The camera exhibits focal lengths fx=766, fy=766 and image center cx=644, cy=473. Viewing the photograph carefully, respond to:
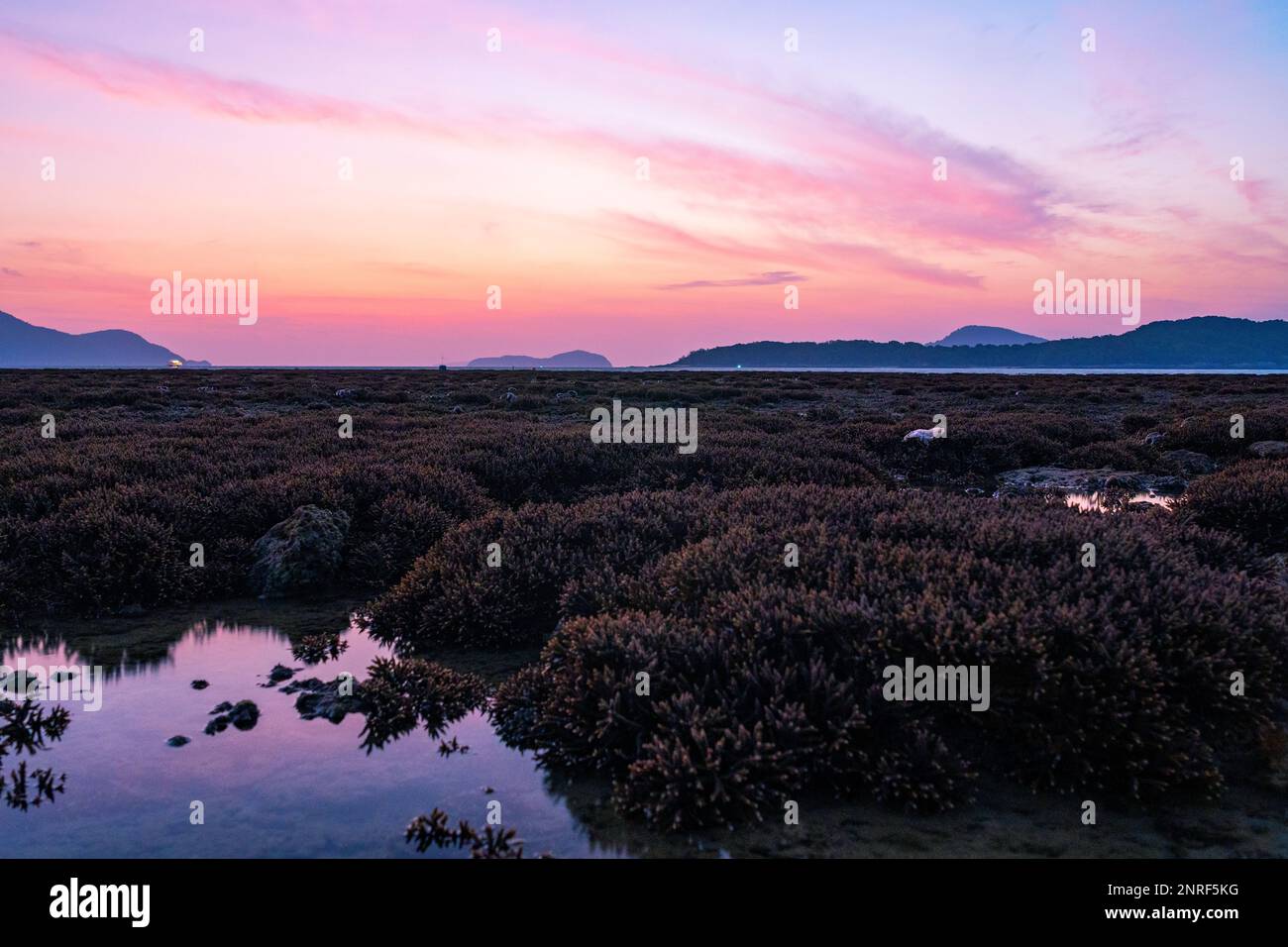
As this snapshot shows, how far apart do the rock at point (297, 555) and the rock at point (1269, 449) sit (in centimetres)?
1771

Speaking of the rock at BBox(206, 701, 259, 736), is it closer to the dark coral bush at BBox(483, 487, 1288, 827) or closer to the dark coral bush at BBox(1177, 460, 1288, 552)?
the dark coral bush at BBox(483, 487, 1288, 827)

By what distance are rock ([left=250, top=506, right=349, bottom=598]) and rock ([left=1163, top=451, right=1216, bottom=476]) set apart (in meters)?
17.0

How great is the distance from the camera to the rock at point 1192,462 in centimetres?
1667

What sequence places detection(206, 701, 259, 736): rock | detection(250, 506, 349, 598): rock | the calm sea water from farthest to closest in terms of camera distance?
detection(250, 506, 349, 598): rock
detection(206, 701, 259, 736): rock
the calm sea water

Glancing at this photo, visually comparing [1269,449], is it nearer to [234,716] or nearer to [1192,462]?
[1192,462]

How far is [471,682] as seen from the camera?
606cm

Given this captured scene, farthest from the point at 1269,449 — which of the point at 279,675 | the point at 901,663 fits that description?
the point at 279,675

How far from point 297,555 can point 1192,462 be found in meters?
18.3

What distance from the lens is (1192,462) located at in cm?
1719

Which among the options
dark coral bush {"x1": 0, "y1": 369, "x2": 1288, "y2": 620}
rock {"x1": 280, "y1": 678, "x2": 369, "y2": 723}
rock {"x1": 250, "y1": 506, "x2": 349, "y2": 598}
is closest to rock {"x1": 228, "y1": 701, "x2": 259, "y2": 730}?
rock {"x1": 280, "y1": 678, "x2": 369, "y2": 723}

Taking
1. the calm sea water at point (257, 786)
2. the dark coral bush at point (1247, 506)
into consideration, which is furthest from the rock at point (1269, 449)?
the calm sea water at point (257, 786)

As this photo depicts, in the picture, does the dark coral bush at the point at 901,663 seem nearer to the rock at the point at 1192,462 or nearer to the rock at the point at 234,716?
the rock at the point at 234,716

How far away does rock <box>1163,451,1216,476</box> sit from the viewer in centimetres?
1667
